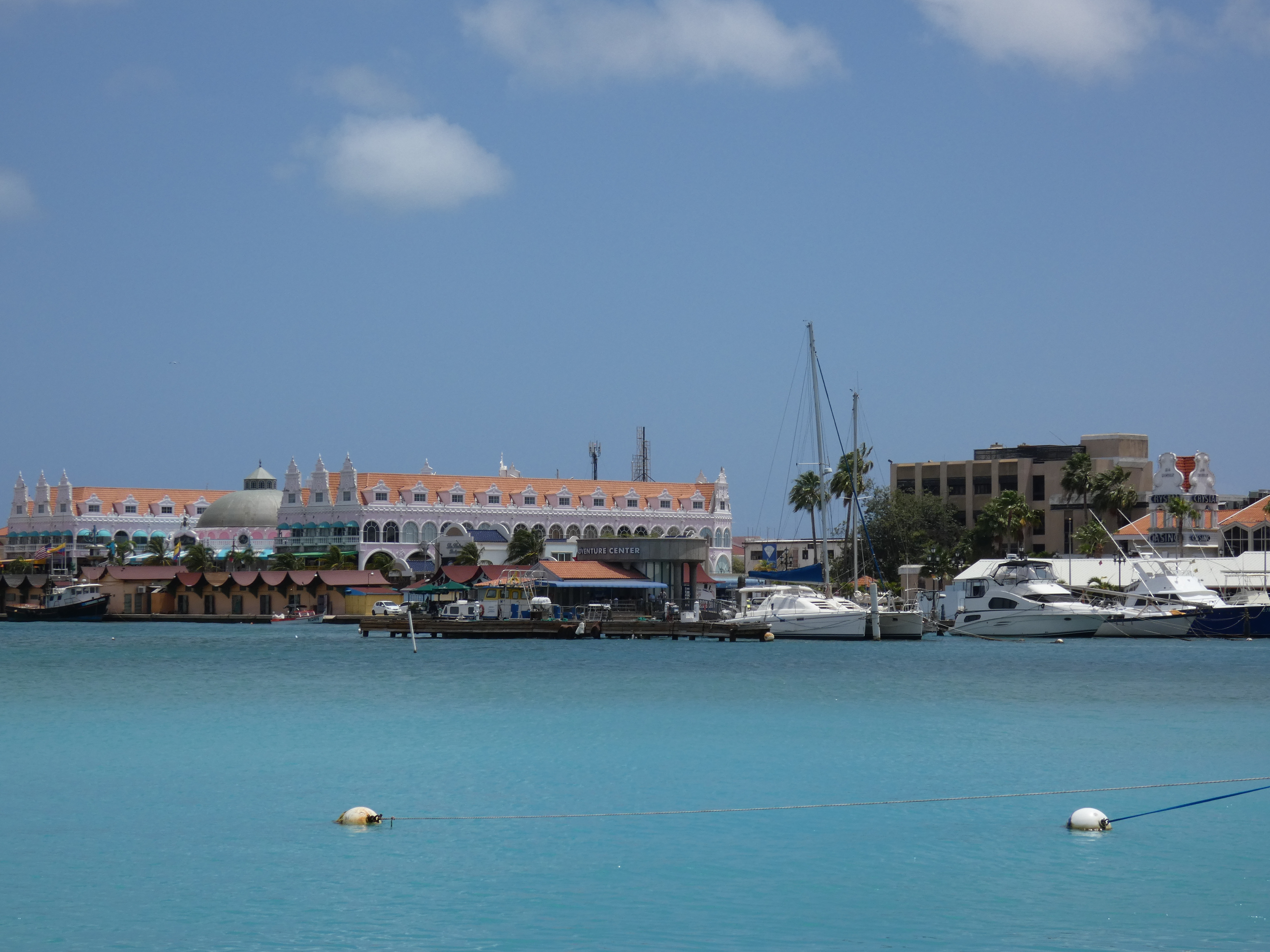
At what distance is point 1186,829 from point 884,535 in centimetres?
10900

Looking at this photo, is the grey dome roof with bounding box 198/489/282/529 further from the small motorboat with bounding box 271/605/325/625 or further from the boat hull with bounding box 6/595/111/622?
the small motorboat with bounding box 271/605/325/625

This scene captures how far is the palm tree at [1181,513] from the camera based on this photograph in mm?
105812

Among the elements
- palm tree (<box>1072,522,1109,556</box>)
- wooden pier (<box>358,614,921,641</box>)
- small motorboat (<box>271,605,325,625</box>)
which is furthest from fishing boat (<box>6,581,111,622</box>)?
palm tree (<box>1072,522,1109,556</box>)

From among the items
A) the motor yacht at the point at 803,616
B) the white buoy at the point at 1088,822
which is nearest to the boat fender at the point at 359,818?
the white buoy at the point at 1088,822

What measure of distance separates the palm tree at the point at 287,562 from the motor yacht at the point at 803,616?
60220 millimetres

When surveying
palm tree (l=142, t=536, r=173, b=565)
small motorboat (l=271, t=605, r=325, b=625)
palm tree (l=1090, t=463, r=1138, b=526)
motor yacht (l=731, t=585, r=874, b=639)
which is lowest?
small motorboat (l=271, t=605, r=325, b=625)

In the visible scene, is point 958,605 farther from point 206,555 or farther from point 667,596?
point 206,555

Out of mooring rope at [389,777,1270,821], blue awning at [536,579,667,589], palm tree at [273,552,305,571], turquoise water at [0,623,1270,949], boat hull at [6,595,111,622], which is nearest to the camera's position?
turquoise water at [0,623,1270,949]

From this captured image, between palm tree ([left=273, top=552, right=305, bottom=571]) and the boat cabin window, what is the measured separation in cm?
6830

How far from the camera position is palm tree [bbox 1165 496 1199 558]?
106 meters

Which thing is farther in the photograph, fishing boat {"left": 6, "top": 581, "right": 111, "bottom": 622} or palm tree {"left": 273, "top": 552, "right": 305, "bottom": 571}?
palm tree {"left": 273, "top": 552, "right": 305, "bottom": 571}

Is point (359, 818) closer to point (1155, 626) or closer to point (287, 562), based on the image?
point (1155, 626)

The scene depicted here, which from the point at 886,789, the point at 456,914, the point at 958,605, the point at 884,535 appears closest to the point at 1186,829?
the point at 886,789

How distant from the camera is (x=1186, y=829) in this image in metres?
24.0
